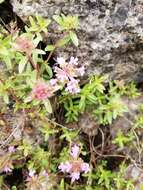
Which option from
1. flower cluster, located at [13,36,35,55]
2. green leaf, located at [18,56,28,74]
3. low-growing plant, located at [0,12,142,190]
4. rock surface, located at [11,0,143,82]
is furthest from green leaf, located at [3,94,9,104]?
rock surface, located at [11,0,143,82]

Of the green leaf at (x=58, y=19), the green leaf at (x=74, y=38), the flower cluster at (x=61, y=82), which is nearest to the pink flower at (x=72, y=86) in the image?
the flower cluster at (x=61, y=82)

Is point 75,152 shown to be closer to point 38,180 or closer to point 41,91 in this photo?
point 38,180

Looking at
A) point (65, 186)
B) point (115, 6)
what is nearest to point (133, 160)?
point (65, 186)

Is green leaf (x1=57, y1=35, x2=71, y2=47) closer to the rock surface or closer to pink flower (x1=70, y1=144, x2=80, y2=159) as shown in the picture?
the rock surface

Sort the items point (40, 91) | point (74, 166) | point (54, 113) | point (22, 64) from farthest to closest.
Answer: point (54, 113)
point (74, 166)
point (22, 64)
point (40, 91)

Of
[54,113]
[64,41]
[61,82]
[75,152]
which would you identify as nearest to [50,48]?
[64,41]

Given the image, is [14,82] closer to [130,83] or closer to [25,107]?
[25,107]
